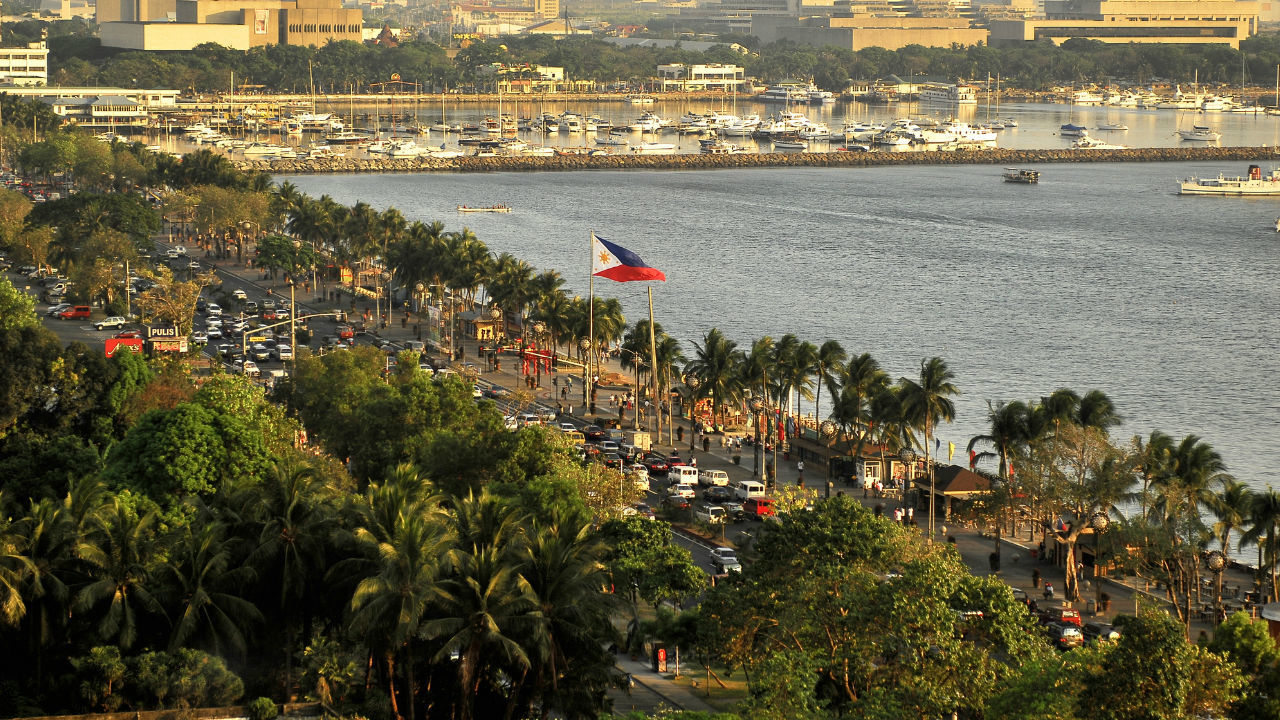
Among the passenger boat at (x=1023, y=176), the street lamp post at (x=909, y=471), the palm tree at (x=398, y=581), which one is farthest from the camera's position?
the passenger boat at (x=1023, y=176)

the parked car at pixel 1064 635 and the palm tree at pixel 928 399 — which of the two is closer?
the parked car at pixel 1064 635

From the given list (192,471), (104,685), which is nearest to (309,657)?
(104,685)

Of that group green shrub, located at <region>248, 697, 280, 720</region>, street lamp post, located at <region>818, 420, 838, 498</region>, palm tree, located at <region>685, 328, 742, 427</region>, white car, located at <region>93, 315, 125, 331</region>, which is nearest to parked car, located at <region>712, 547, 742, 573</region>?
street lamp post, located at <region>818, 420, 838, 498</region>

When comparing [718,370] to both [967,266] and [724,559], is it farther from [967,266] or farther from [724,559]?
[967,266]

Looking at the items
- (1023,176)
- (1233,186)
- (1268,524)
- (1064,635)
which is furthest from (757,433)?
(1233,186)

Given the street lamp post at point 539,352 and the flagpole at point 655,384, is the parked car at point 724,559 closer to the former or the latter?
the flagpole at point 655,384

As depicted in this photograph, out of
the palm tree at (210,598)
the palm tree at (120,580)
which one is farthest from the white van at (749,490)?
the palm tree at (120,580)
